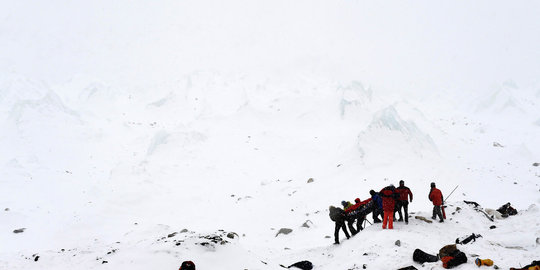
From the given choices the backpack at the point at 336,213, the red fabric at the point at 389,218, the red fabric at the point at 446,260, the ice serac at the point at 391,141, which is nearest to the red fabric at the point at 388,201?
the red fabric at the point at 389,218

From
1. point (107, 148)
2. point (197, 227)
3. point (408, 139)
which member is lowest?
point (197, 227)

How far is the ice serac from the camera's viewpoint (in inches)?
888

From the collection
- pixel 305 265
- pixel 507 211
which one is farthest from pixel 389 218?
pixel 507 211

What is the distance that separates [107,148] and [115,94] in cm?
1926

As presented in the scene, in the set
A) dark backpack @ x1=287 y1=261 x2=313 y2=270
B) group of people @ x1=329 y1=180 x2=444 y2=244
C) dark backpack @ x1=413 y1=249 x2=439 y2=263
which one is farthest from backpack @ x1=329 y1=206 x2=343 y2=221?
dark backpack @ x1=413 y1=249 x2=439 y2=263

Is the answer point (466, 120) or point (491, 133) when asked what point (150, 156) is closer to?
point (491, 133)

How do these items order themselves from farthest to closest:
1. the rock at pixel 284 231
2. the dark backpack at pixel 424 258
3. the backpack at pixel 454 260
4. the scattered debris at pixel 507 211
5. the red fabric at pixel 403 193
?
the rock at pixel 284 231, the scattered debris at pixel 507 211, the red fabric at pixel 403 193, the dark backpack at pixel 424 258, the backpack at pixel 454 260

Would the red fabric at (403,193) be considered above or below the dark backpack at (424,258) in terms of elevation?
above

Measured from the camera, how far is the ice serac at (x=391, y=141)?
74.0ft

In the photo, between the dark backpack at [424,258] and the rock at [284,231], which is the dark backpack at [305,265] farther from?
the rock at [284,231]

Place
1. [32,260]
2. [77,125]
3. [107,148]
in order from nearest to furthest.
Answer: [32,260], [107,148], [77,125]

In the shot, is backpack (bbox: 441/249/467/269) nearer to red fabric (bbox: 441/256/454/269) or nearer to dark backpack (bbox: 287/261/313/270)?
red fabric (bbox: 441/256/454/269)

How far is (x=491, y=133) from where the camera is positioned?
37.2 metres

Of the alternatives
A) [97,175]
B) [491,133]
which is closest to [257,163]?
[97,175]
